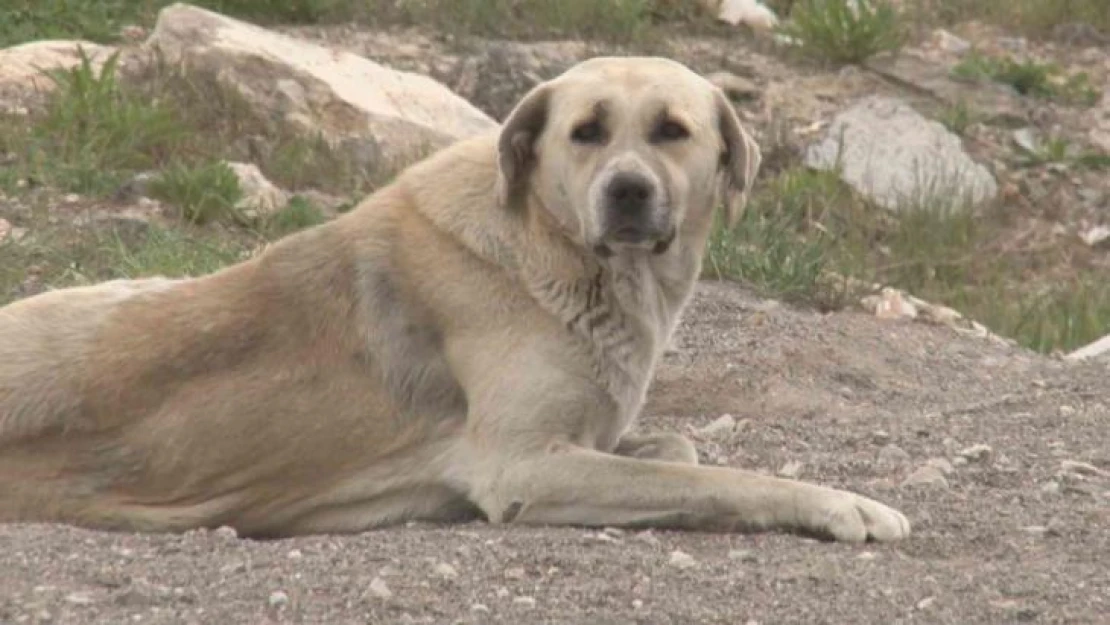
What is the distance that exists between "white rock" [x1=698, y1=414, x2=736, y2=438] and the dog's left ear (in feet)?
3.18

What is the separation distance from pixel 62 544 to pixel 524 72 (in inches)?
283

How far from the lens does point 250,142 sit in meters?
11.0

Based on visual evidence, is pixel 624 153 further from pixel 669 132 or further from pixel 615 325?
pixel 615 325

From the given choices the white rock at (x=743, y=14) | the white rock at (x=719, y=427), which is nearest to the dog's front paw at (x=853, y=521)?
the white rock at (x=719, y=427)

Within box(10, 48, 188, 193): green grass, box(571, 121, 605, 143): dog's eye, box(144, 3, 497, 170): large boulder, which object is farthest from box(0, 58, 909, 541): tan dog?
box(144, 3, 497, 170): large boulder

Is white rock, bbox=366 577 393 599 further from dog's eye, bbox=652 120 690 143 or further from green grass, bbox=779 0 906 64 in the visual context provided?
green grass, bbox=779 0 906 64

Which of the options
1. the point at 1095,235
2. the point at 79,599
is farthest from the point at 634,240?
the point at 1095,235

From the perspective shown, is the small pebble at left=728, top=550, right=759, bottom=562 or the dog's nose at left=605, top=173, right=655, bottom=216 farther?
the dog's nose at left=605, top=173, right=655, bottom=216

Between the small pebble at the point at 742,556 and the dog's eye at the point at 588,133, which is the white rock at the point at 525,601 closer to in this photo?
the small pebble at the point at 742,556

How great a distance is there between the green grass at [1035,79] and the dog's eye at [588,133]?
24.3ft

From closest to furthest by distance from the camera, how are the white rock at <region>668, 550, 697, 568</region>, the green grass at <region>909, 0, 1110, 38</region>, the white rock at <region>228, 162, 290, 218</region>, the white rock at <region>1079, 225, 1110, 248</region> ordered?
the white rock at <region>668, 550, 697, 568</region>
the white rock at <region>228, 162, 290, 218</region>
the white rock at <region>1079, 225, 1110, 248</region>
the green grass at <region>909, 0, 1110, 38</region>

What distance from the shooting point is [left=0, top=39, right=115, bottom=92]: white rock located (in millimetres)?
10961

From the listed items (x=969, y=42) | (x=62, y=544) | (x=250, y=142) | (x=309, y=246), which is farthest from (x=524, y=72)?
(x=62, y=544)

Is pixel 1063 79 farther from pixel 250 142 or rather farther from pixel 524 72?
pixel 250 142
